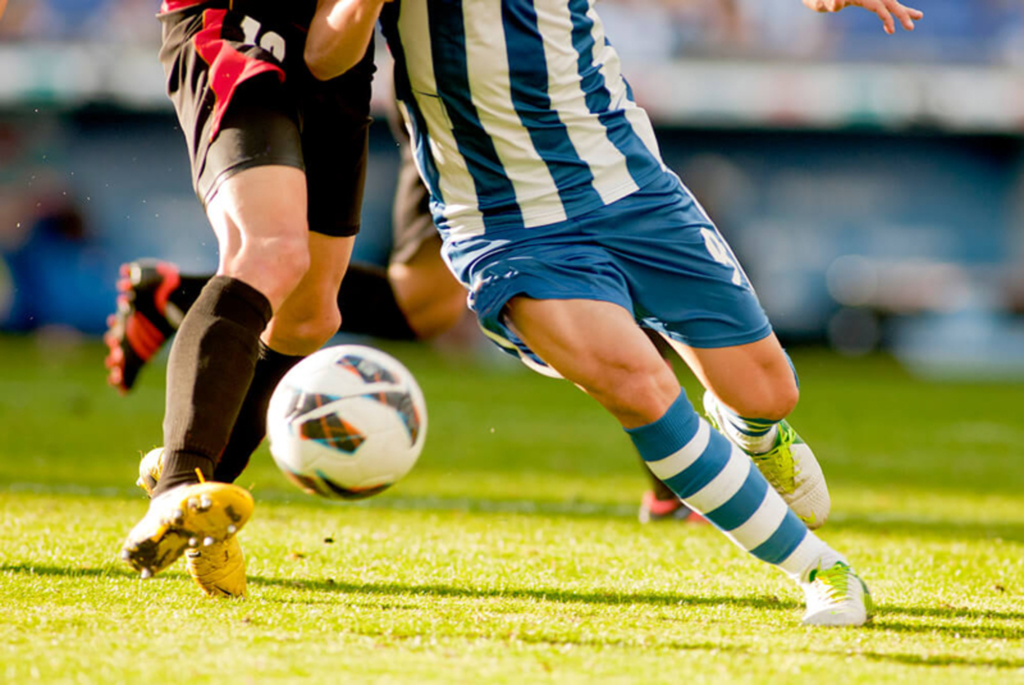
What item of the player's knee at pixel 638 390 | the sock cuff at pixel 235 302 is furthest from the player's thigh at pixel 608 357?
the sock cuff at pixel 235 302

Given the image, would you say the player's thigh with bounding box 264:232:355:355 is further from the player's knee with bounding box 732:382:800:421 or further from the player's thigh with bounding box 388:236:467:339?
the player's thigh with bounding box 388:236:467:339

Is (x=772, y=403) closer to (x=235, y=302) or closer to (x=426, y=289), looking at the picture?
(x=235, y=302)

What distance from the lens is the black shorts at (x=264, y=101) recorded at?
9.41 ft

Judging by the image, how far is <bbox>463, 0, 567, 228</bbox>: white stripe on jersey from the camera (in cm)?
305

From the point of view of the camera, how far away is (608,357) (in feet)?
9.42

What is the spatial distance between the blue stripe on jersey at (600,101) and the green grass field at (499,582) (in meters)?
1.05

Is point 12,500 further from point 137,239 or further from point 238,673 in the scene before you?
point 137,239

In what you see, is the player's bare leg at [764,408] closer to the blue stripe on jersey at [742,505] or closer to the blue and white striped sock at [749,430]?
the blue and white striped sock at [749,430]

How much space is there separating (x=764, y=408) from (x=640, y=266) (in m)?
0.51

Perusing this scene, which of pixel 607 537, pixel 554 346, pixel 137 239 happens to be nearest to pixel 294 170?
pixel 554 346

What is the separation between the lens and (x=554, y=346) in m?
2.94

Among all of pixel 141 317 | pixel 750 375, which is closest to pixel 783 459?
pixel 750 375

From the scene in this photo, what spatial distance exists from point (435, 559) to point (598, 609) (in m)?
0.83

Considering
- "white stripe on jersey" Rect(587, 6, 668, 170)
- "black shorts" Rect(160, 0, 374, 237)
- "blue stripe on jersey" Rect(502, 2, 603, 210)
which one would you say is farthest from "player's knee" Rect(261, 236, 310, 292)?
"white stripe on jersey" Rect(587, 6, 668, 170)
